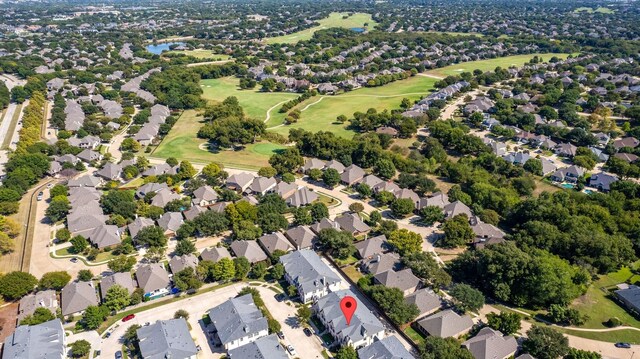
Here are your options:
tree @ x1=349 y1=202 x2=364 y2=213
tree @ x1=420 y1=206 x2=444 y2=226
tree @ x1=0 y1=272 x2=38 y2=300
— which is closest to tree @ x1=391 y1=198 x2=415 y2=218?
tree @ x1=420 y1=206 x2=444 y2=226

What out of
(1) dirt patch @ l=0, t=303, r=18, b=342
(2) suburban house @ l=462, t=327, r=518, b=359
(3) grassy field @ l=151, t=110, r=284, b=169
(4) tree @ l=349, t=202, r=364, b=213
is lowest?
(3) grassy field @ l=151, t=110, r=284, b=169

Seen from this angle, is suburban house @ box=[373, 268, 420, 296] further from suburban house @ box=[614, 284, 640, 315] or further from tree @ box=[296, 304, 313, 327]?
suburban house @ box=[614, 284, 640, 315]

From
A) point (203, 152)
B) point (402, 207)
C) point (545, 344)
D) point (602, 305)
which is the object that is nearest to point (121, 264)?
point (402, 207)

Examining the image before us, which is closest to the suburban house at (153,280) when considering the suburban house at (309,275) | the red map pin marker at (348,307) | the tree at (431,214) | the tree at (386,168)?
the suburban house at (309,275)

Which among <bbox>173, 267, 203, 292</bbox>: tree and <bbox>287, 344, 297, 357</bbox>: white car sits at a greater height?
<bbox>173, 267, 203, 292</bbox>: tree

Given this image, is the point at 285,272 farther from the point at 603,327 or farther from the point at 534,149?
the point at 534,149

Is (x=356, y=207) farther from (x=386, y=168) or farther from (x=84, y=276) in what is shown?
(x=84, y=276)

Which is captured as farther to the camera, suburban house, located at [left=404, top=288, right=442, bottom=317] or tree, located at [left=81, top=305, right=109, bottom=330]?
suburban house, located at [left=404, top=288, right=442, bottom=317]
